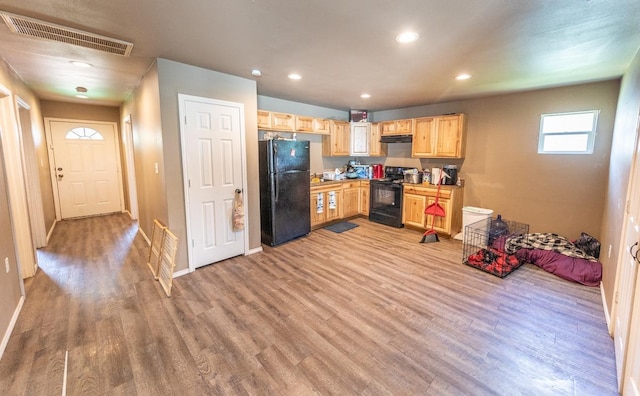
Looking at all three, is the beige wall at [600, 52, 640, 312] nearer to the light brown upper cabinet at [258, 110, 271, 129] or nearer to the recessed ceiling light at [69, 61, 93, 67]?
the light brown upper cabinet at [258, 110, 271, 129]

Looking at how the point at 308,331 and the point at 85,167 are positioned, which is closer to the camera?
the point at 308,331

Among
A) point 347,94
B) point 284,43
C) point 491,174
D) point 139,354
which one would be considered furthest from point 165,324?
point 491,174

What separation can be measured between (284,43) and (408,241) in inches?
139

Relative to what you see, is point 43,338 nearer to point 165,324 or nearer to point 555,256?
point 165,324

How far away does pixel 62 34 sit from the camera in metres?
2.22

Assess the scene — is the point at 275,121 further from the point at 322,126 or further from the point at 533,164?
the point at 533,164

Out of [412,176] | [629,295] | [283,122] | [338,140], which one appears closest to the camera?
[629,295]

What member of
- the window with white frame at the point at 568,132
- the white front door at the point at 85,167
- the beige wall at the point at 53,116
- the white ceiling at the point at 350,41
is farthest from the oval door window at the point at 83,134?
the window with white frame at the point at 568,132

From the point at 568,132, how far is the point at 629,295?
10.3 feet

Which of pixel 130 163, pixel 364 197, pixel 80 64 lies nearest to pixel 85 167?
pixel 130 163

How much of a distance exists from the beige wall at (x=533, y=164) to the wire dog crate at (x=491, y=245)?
280 mm

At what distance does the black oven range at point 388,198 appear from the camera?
5.35 metres

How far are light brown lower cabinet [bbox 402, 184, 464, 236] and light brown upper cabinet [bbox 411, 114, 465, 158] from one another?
665 mm

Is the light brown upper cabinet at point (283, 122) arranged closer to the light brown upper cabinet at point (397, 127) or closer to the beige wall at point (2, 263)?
the light brown upper cabinet at point (397, 127)
